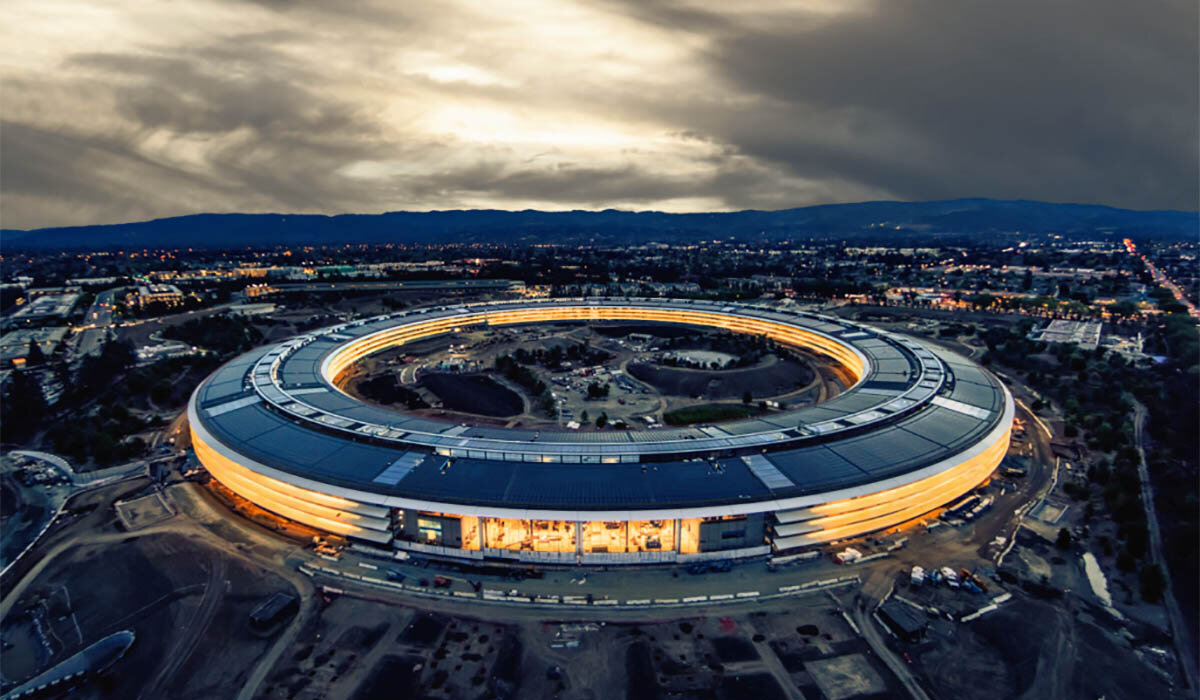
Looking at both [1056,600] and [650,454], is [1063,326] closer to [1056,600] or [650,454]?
[1056,600]

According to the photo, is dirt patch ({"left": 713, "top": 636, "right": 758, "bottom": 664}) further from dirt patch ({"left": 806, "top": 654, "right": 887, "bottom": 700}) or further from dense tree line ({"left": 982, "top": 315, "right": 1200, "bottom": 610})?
dense tree line ({"left": 982, "top": 315, "right": 1200, "bottom": 610})

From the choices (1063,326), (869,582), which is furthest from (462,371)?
(1063,326)

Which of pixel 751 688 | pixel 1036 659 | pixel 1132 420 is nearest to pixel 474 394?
pixel 751 688

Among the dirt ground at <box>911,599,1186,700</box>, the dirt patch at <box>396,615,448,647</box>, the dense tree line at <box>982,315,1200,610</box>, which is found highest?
the dense tree line at <box>982,315,1200,610</box>

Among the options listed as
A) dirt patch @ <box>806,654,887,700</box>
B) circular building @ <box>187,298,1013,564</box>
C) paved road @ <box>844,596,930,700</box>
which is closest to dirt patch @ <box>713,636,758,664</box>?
dirt patch @ <box>806,654,887,700</box>

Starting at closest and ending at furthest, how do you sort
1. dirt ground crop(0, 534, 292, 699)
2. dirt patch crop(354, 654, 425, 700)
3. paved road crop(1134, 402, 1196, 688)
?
dirt patch crop(354, 654, 425, 700) < dirt ground crop(0, 534, 292, 699) < paved road crop(1134, 402, 1196, 688)

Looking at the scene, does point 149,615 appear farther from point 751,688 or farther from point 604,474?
point 751,688
